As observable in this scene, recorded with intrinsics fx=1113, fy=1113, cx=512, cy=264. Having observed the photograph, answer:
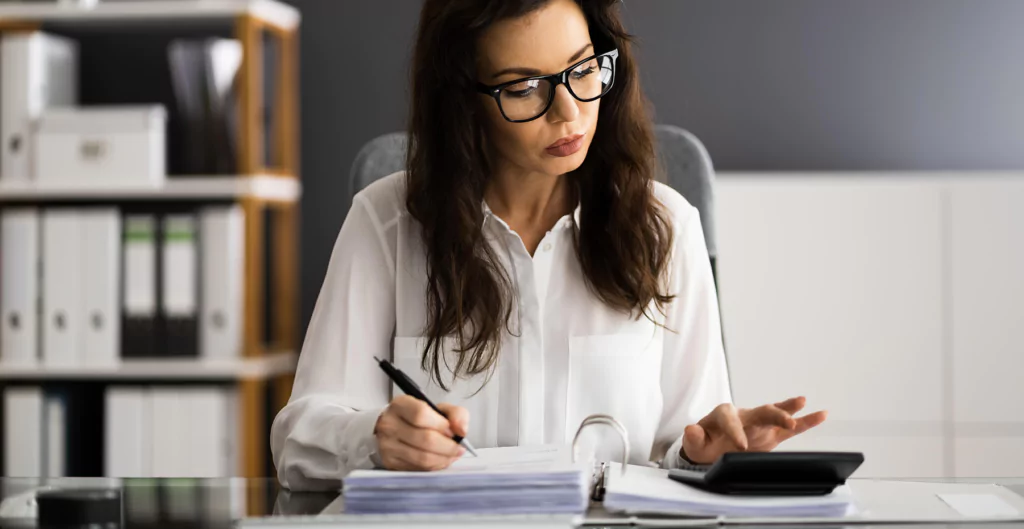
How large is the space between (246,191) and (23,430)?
32.7 inches

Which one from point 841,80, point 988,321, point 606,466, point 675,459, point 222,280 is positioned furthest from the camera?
point 841,80

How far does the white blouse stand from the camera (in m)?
1.44

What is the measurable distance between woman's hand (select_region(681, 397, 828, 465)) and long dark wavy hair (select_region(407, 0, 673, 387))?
0.33 m

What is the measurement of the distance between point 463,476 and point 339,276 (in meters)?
0.58

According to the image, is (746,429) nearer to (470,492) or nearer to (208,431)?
(470,492)

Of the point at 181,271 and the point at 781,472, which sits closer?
the point at 781,472

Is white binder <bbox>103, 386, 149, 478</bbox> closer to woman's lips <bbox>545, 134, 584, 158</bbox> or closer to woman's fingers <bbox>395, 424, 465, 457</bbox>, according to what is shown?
woman's lips <bbox>545, 134, 584, 158</bbox>

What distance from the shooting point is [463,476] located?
0.93 m

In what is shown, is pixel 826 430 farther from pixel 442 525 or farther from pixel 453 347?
pixel 442 525

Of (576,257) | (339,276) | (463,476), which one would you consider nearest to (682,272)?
(576,257)

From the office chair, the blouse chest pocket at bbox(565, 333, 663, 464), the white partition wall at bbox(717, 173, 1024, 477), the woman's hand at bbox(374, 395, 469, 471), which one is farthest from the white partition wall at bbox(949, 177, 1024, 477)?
the woman's hand at bbox(374, 395, 469, 471)

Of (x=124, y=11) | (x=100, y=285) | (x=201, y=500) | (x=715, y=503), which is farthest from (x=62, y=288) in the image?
(x=715, y=503)

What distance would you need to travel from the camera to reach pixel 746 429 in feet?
3.74

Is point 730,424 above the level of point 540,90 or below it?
below
